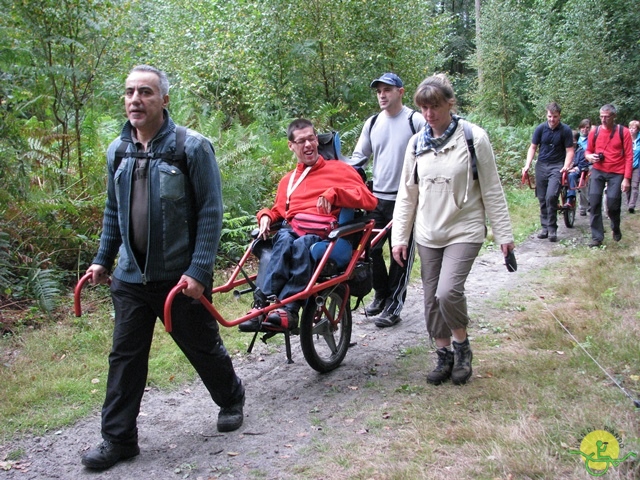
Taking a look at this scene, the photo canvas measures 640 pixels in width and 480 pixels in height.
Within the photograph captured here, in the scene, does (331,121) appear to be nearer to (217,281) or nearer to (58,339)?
(217,281)

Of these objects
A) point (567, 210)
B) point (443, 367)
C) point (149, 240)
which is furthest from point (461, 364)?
point (567, 210)

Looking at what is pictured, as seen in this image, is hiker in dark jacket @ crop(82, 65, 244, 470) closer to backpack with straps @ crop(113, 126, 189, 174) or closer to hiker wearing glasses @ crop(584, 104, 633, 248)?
backpack with straps @ crop(113, 126, 189, 174)

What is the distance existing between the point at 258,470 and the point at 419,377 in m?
1.76

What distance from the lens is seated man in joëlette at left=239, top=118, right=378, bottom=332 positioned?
4699 millimetres

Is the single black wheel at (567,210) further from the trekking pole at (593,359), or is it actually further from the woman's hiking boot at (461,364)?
the woman's hiking boot at (461,364)

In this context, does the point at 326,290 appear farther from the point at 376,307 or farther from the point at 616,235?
the point at 616,235

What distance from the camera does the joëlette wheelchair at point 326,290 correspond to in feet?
15.4

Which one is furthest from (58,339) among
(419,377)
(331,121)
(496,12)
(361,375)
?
(496,12)

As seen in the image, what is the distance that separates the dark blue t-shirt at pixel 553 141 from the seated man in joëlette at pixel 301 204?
6.20 meters

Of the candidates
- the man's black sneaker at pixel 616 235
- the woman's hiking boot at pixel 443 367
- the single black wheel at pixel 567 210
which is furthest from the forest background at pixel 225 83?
the man's black sneaker at pixel 616 235

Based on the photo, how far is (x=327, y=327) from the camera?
202 inches

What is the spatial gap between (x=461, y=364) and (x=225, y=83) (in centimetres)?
1220

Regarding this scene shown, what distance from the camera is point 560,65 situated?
80.9 ft

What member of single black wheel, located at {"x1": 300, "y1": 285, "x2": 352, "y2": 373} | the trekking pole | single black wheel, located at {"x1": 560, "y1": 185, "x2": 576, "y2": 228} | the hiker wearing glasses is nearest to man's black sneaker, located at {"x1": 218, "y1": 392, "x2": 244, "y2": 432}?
single black wheel, located at {"x1": 300, "y1": 285, "x2": 352, "y2": 373}
